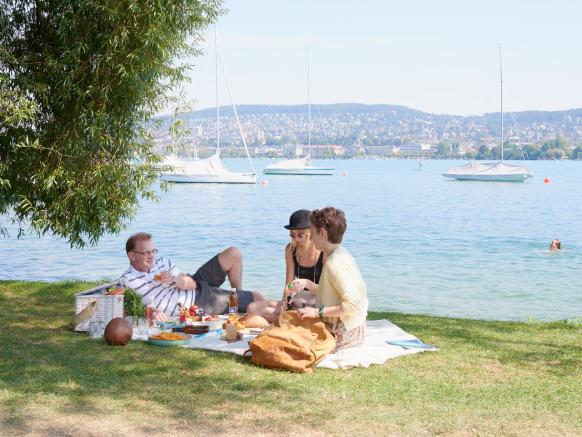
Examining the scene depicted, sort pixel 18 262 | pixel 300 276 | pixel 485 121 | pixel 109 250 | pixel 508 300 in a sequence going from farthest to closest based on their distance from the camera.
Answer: pixel 485 121
pixel 109 250
pixel 18 262
pixel 508 300
pixel 300 276

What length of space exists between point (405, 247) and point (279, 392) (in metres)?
23.3

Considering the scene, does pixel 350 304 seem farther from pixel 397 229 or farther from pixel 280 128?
pixel 280 128

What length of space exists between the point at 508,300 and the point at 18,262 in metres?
13.1

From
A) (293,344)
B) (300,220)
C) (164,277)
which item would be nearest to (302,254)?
A: (300,220)

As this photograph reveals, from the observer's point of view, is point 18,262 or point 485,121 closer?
point 18,262

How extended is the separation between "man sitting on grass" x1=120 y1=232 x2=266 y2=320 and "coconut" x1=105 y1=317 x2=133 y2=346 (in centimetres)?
85

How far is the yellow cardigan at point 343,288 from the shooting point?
6121 millimetres

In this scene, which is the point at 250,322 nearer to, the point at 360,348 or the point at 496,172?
the point at 360,348

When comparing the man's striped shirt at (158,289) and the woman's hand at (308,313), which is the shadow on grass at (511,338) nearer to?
the woman's hand at (308,313)

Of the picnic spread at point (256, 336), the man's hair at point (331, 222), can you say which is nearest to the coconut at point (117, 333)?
the picnic spread at point (256, 336)

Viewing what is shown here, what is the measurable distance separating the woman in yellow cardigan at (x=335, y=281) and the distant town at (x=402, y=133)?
356 ft

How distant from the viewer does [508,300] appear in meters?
16.6

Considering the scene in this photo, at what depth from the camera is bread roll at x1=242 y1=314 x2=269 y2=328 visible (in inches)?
287

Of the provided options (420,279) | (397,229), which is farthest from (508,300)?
(397,229)
